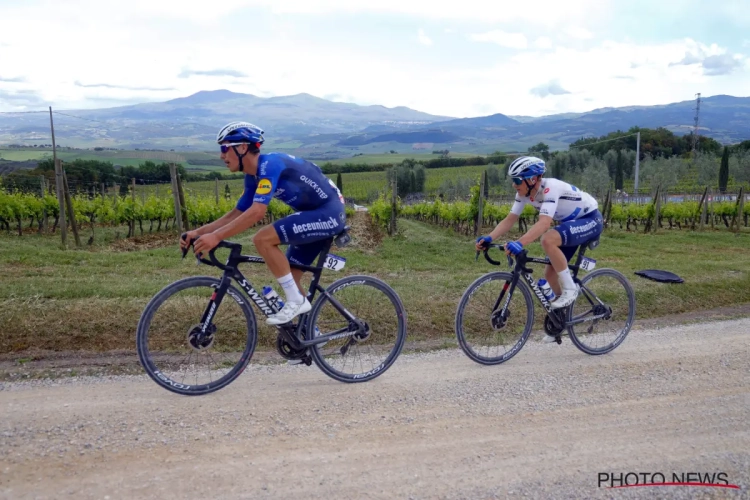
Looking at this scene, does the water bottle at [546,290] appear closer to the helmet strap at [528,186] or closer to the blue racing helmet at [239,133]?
the helmet strap at [528,186]

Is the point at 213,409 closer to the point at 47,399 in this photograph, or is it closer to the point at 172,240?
the point at 47,399

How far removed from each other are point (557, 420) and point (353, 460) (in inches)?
72.0

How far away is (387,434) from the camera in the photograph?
4227mm

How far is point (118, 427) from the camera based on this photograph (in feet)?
13.6

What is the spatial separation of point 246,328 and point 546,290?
11.3ft

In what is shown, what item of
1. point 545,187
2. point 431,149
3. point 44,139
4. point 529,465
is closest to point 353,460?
point 529,465

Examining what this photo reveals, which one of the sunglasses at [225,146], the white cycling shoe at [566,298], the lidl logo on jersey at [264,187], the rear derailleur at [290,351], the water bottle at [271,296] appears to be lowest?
the rear derailleur at [290,351]

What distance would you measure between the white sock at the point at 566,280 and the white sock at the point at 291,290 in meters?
3.07

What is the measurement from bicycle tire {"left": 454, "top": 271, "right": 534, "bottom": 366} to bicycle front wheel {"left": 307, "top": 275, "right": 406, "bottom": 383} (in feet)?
2.16

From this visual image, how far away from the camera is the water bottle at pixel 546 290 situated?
6406mm

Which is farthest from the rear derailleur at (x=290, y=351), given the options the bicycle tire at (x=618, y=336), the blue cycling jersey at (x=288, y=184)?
the bicycle tire at (x=618, y=336)

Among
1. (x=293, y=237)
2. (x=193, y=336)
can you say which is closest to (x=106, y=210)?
(x=193, y=336)

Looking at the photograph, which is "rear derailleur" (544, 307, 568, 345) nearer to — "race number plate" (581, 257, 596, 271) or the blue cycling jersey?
"race number plate" (581, 257, 596, 271)

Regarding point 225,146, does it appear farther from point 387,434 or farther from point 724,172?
point 724,172
